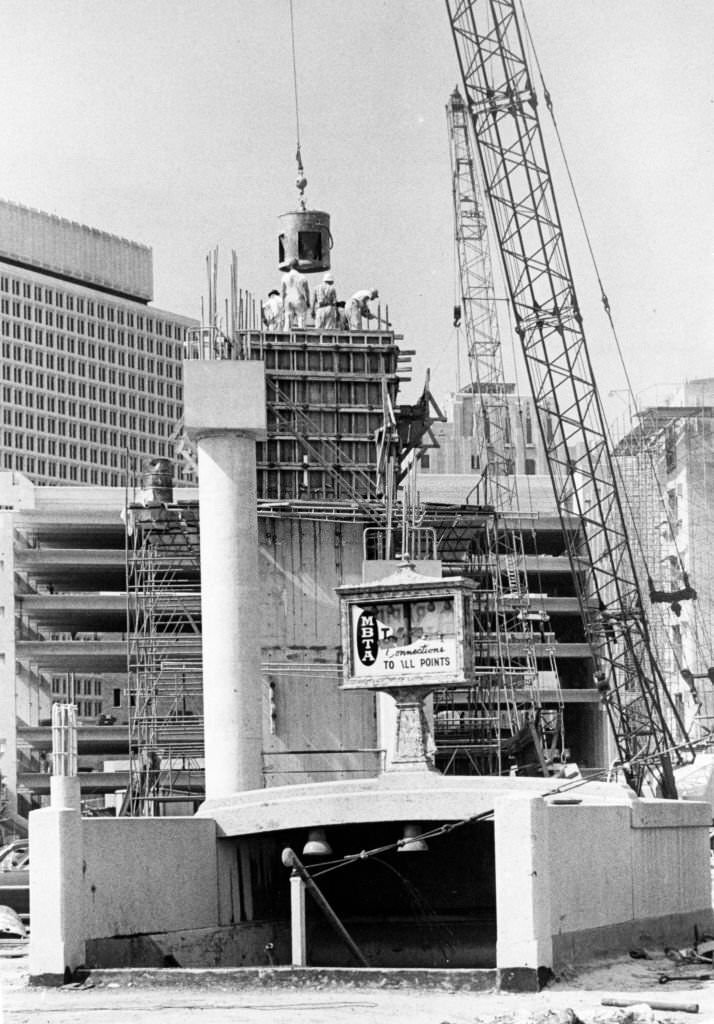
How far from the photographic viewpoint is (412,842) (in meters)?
30.3

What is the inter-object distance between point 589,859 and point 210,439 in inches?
877

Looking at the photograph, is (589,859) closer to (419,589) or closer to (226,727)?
(419,589)

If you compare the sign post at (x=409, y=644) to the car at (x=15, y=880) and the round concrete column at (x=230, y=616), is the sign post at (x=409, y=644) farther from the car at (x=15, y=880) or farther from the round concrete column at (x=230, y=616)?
the round concrete column at (x=230, y=616)

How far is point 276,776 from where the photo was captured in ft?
196

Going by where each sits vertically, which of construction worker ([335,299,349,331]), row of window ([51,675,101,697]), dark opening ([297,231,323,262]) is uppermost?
dark opening ([297,231,323,262])

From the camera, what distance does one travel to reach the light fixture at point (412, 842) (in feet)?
99.3

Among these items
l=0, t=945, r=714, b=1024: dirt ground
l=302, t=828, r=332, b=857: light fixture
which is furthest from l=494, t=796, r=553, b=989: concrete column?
l=302, t=828, r=332, b=857: light fixture

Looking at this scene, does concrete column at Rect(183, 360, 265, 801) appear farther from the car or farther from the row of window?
the row of window

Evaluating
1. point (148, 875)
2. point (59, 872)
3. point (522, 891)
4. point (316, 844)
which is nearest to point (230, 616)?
point (316, 844)

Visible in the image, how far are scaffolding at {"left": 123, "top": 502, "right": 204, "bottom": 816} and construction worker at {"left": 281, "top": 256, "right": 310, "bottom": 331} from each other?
959 centimetres

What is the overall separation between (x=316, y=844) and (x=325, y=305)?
1801 inches

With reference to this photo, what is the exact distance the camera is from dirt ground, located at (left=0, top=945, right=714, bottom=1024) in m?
23.3

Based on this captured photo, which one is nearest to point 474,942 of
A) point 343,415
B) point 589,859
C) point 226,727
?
point 589,859

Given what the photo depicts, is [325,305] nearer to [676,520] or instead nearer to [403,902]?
[403,902]
